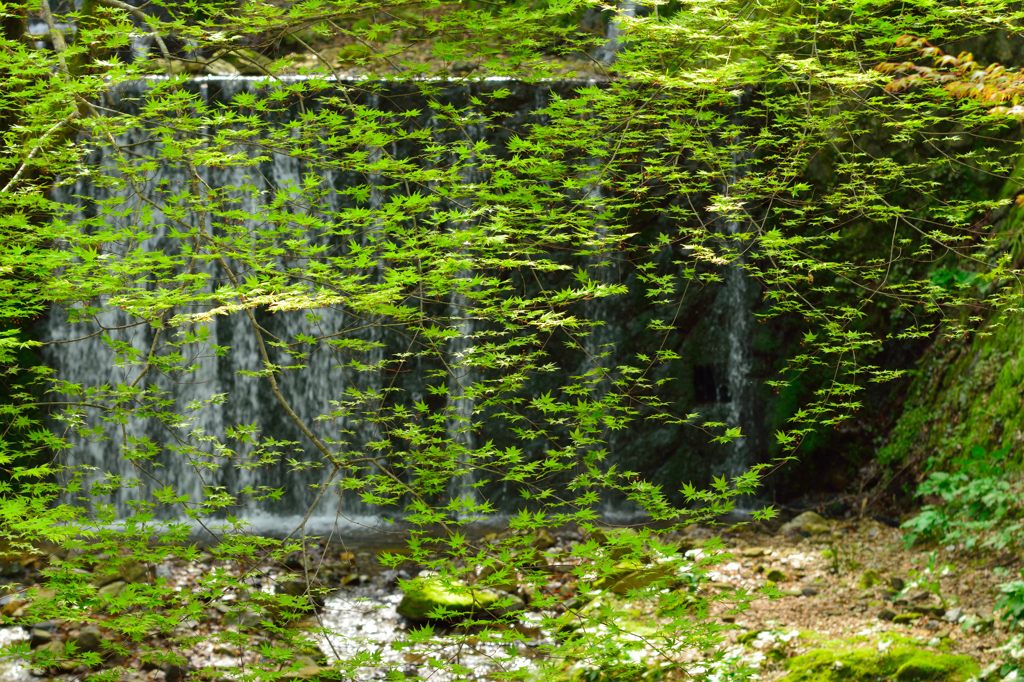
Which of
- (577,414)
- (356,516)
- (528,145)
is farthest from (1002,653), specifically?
(356,516)

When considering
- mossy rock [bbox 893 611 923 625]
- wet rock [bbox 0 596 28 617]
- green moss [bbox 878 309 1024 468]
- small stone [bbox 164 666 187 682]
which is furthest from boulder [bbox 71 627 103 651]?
green moss [bbox 878 309 1024 468]

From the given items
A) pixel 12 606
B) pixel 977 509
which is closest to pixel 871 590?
pixel 977 509

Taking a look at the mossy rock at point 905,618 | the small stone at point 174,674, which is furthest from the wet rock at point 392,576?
the mossy rock at point 905,618

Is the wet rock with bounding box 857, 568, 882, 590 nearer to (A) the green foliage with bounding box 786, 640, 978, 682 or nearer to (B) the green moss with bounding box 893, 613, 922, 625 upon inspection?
(B) the green moss with bounding box 893, 613, 922, 625

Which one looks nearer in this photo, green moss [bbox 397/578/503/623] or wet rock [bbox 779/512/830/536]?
green moss [bbox 397/578/503/623]

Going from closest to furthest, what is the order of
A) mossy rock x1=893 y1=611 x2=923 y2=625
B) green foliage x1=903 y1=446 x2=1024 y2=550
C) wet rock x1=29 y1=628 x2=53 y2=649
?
1. mossy rock x1=893 y1=611 x2=923 y2=625
2. green foliage x1=903 y1=446 x2=1024 y2=550
3. wet rock x1=29 y1=628 x2=53 y2=649

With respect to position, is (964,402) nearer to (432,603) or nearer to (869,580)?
(869,580)

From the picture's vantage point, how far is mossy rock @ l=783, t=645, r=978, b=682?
153 inches

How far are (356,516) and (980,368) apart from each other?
610 centimetres

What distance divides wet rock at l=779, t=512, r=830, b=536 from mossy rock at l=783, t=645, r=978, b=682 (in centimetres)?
290

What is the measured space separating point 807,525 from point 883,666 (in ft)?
10.6

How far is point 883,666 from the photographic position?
13.1ft

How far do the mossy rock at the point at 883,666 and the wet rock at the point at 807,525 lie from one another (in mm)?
2903

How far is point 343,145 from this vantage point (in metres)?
3.48
